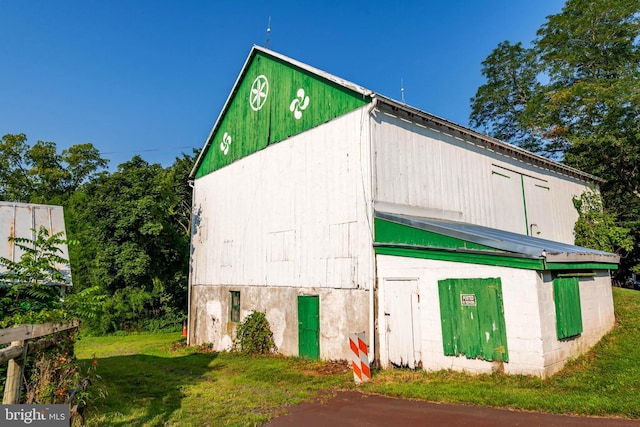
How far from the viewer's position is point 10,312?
6.07 meters

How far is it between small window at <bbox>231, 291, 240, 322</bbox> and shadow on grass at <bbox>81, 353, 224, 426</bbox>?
5.39ft

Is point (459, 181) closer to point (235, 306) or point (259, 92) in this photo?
point (259, 92)

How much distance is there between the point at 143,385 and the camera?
404 inches

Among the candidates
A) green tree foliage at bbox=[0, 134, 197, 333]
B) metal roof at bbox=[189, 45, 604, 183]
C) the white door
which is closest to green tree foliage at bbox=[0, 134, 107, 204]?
green tree foliage at bbox=[0, 134, 197, 333]

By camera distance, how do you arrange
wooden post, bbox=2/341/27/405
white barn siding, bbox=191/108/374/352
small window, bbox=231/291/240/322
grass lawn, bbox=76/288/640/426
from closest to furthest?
wooden post, bbox=2/341/27/405
grass lawn, bbox=76/288/640/426
white barn siding, bbox=191/108/374/352
small window, bbox=231/291/240/322

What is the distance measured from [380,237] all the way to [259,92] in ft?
29.4

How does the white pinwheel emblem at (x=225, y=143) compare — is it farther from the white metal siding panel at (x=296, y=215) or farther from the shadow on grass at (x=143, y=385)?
the shadow on grass at (x=143, y=385)

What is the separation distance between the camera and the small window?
16.0m

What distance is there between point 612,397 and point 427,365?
3.66m

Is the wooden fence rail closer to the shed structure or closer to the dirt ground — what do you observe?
the shed structure

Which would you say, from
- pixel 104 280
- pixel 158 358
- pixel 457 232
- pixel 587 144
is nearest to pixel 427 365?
pixel 457 232

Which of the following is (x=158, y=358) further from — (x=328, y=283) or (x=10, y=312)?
(x=10, y=312)

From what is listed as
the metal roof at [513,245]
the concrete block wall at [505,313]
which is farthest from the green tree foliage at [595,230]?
the concrete block wall at [505,313]

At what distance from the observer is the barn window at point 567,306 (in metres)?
8.48
